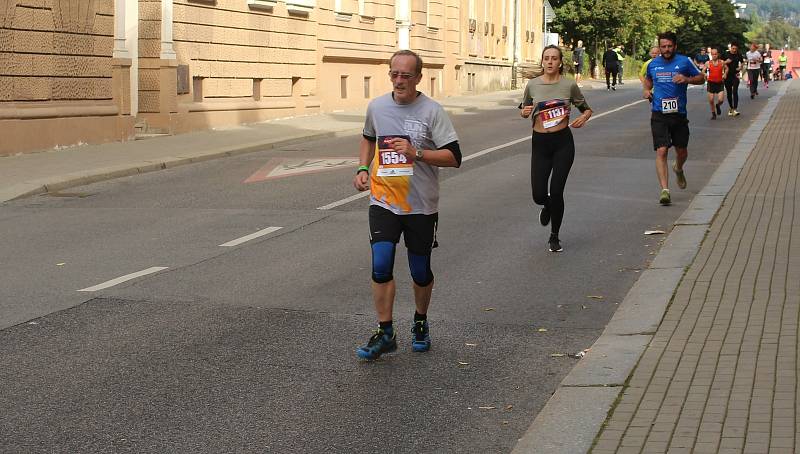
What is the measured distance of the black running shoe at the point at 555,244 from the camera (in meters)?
11.3

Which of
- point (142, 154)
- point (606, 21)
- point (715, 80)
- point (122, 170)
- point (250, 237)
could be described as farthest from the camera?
point (606, 21)

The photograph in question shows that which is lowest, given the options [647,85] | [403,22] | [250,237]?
[250,237]

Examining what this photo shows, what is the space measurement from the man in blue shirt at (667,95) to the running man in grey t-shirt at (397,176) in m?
7.36

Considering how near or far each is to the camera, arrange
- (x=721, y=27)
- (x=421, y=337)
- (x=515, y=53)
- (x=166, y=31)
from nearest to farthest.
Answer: (x=421, y=337)
(x=166, y=31)
(x=515, y=53)
(x=721, y=27)

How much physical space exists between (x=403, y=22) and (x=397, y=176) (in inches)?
1422

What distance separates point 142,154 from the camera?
21141 mm

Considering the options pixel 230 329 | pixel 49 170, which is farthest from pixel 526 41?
pixel 230 329

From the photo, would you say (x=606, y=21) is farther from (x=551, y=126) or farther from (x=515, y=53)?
(x=551, y=126)

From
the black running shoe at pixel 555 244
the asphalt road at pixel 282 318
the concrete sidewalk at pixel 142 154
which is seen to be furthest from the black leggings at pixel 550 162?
the concrete sidewalk at pixel 142 154

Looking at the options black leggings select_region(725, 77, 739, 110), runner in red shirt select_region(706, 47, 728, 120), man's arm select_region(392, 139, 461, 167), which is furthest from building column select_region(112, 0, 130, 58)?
man's arm select_region(392, 139, 461, 167)

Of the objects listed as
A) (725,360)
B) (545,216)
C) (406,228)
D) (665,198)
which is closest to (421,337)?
(406,228)

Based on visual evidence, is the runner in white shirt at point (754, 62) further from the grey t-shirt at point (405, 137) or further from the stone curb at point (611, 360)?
the grey t-shirt at point (405, 137)

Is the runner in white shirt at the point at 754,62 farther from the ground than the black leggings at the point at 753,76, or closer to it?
farther from the ground

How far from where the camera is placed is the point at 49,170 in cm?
1844
